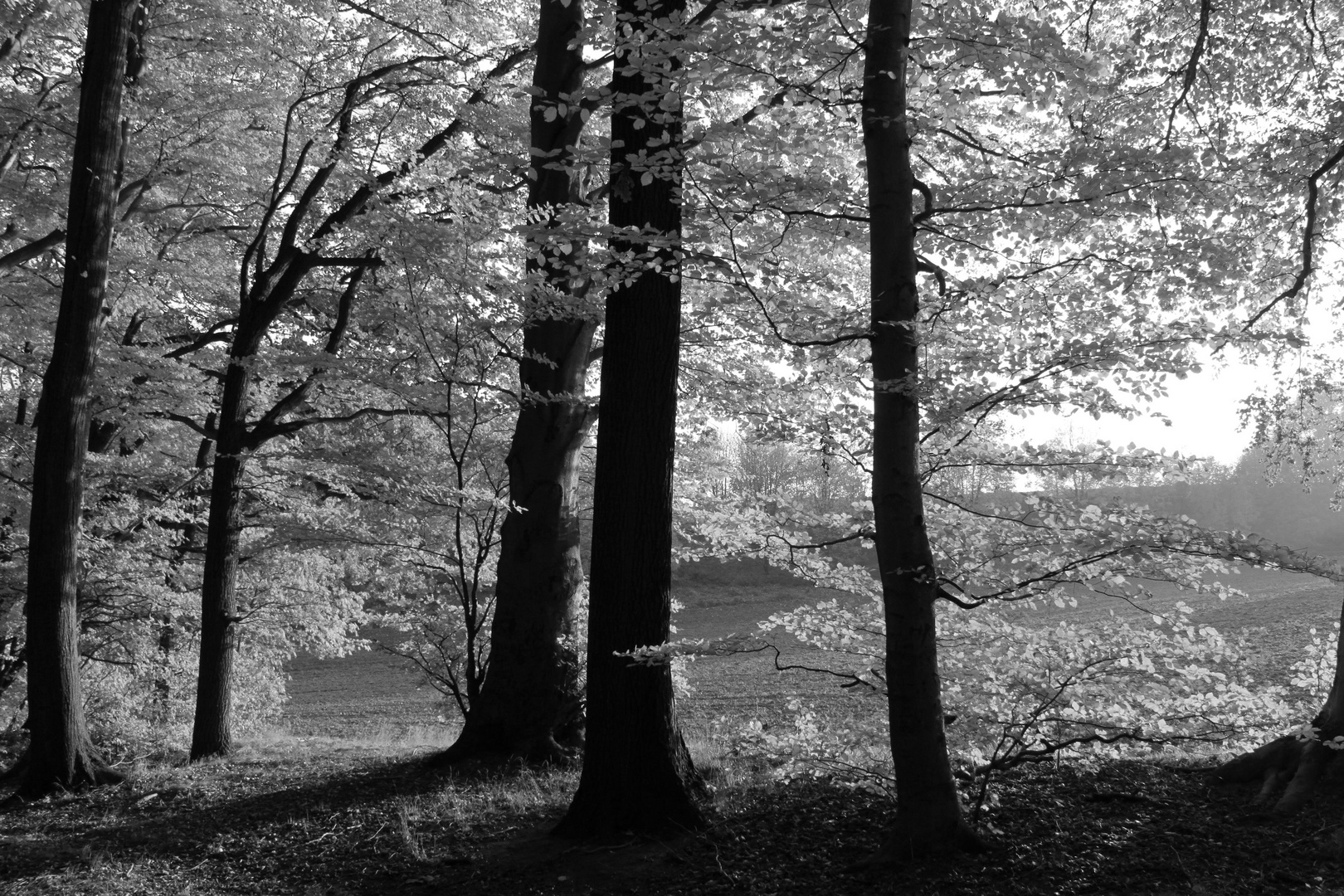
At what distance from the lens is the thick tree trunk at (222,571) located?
11289 millimetres

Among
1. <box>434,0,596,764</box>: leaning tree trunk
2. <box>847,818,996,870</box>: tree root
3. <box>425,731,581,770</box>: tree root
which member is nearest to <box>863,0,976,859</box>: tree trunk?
<box>847,818,996,870</box>: tree root

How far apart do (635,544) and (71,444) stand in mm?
5961

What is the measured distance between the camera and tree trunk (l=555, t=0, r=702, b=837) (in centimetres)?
501

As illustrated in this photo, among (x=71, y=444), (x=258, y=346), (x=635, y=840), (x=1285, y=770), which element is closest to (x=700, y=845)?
(x=635, y=840)

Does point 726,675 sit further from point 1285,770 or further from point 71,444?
point 1285,770

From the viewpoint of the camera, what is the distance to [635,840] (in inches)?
190

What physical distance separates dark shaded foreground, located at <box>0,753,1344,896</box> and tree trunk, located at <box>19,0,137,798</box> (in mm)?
906

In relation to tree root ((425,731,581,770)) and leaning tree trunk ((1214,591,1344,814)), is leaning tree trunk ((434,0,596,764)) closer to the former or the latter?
tree root ((425,731,581,770))

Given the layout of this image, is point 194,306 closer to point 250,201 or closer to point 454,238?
point 250,201

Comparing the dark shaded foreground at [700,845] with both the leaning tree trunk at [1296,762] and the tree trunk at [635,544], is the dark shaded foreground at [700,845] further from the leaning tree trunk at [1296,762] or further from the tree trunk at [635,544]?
the tree trunk at [635,544]

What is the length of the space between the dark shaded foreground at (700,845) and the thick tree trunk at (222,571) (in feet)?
13.7

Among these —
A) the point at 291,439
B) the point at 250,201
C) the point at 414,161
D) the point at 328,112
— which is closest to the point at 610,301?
the point at 414,161

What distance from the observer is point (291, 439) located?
15375 mm

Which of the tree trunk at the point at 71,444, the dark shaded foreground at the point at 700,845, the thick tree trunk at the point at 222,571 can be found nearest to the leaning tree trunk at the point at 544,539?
the dark shaded foreground at the point at 700,845
